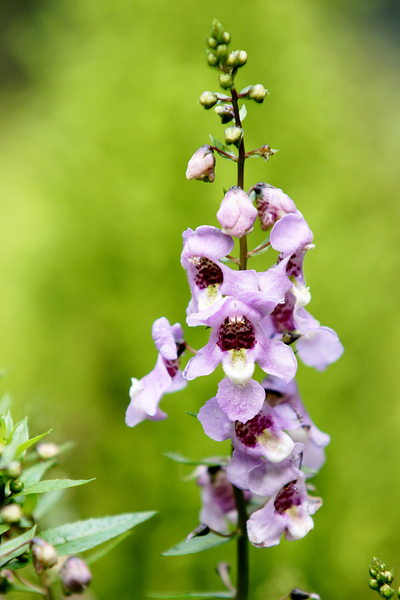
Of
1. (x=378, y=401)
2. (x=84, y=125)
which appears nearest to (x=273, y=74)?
(x=84, y=125)

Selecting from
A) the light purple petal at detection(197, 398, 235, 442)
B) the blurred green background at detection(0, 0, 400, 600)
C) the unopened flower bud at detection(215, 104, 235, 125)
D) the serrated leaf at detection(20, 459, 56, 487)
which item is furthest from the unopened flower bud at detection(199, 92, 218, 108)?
the blurred green background at detection(0, 0, 400, 600)

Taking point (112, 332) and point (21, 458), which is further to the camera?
point (112, 332)

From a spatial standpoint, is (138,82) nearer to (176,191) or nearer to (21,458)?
(176,191)

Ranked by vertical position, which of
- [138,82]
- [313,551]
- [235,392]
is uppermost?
[138,82]

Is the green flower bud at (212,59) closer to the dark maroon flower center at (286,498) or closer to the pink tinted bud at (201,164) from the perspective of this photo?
the pink tinted bud at (201,164)

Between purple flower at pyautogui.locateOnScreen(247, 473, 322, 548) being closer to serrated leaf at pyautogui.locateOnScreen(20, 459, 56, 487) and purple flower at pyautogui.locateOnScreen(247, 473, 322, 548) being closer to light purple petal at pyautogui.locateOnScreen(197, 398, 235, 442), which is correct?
light purple petal at pyautogui.locateOnScreen(197, 398, 235, 442)
